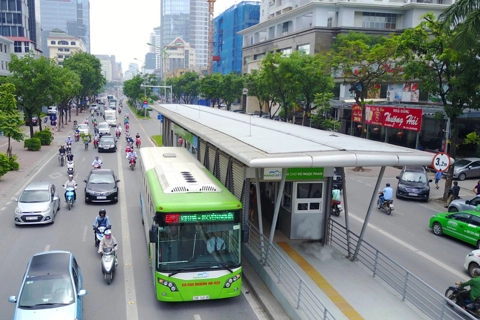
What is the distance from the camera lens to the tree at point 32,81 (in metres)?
37.1

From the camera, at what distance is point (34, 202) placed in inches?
695

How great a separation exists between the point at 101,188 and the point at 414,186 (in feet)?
53.1

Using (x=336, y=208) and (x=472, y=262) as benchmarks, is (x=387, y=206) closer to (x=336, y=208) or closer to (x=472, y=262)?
(x=336, y=208)

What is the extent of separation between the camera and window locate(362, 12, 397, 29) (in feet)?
206

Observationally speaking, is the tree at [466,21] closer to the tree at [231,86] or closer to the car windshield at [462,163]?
the car windshield at [462,163]

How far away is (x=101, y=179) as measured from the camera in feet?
70.6

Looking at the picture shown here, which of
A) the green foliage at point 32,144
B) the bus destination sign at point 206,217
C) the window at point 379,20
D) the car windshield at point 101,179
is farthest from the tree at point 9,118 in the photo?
the window at point 379,20

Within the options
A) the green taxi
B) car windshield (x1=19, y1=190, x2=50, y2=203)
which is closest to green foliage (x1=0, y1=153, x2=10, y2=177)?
car windshield (x1=19, y1=190, x2=50, y2=203)

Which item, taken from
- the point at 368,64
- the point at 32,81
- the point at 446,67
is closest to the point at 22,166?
the point at 32,81

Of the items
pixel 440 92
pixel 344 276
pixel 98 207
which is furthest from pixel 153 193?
pixel 440 92

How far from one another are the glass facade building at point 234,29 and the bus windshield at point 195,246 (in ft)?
332

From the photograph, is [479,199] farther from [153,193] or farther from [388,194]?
[153,193]

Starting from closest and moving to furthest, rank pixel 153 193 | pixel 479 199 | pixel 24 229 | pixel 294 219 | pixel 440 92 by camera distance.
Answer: pixel 153 193 < pixel 294 219 < pixel 24 229 < pixel 479 199 < pixel 440 92

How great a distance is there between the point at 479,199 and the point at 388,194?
3829 millimetres
